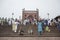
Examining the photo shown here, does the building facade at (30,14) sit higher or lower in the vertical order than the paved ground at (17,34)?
higher

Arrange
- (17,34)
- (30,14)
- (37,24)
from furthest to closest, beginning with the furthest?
(30,14), (37,24), (17,34)

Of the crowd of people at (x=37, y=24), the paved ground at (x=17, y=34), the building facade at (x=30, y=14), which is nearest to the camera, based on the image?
the paved ground at (x=17, y=34)

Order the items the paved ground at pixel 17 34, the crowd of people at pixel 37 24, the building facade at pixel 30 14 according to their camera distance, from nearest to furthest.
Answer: the paved ground at pixel 17 34
the crowd of people at pixel 37 24
the building facade at pixel 30 14

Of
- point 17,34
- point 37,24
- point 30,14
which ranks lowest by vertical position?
point 17,34

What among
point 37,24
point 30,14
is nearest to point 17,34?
point 37,24

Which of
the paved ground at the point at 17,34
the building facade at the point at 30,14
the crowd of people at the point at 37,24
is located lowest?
the paved ground at the point at 17,34

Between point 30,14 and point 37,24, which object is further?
point 30,14

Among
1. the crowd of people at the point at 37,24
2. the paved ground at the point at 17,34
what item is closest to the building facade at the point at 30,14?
the crowd of people at the point at 37,24

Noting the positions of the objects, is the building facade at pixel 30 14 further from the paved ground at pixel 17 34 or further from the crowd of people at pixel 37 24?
the paved ground at pixel 17 34

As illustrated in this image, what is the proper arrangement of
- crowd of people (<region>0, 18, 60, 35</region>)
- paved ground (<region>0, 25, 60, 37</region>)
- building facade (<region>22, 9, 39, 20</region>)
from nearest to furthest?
paved ground (<region>0, 25, 60, 37</region>), crowd of people (<region>0, 18, 60, 35</region>), building facade (<region>22, 9, 39, 20</region>)

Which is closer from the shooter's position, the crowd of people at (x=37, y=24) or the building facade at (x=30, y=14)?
the crowd of people at (x=37, y=24)

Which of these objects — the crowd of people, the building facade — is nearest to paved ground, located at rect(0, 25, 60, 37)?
the crowd of people

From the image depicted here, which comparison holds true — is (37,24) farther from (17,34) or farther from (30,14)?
(30,14)

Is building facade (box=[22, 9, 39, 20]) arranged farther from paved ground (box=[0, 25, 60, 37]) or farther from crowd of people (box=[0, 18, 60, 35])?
paved ground (box=[0, 25, 60, 37])
